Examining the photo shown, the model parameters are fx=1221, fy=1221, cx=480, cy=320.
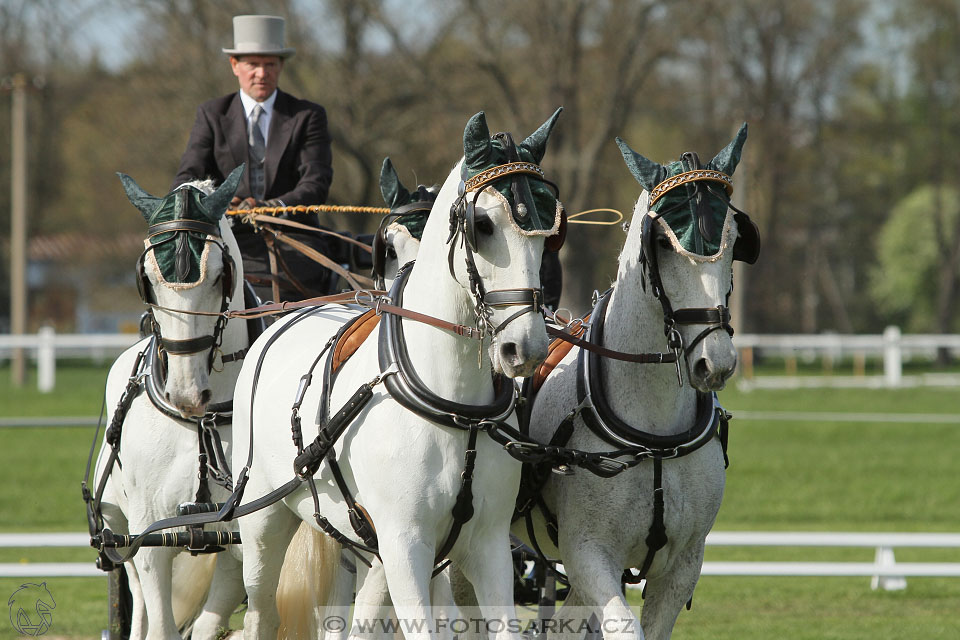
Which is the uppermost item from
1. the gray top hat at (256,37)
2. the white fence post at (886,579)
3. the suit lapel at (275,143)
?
the gray top hat at (256,37)

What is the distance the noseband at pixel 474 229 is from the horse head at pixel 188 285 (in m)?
1.34

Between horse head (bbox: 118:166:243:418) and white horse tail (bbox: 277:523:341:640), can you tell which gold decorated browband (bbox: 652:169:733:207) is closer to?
horse head (bbox: 118:166:243:418)

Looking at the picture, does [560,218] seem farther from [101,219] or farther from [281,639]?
[101,219]

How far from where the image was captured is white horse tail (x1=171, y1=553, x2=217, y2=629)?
17.4 ft

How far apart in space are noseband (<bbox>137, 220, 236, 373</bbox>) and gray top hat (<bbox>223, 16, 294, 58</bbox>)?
1.76m

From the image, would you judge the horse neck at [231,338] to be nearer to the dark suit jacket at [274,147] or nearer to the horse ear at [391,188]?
the horse ear at [391,188]

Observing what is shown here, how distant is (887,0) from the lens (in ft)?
136

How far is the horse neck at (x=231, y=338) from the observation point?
4926 mm

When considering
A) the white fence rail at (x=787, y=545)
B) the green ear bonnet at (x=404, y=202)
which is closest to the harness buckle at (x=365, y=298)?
the green ear bonnet at (x=404, y=202)

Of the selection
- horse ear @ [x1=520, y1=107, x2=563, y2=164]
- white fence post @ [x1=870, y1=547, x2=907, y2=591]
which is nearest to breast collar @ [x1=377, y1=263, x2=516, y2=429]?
horse ear @ [x1=520, y1=107, x2=563, y2=164]

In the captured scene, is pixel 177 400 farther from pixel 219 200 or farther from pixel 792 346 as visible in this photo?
pixel 792 346

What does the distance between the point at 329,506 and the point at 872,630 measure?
4631mm

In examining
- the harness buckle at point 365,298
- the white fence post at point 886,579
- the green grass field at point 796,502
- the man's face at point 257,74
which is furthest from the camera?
the white fence post at point 886,579

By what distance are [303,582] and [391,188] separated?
1.97 meters
